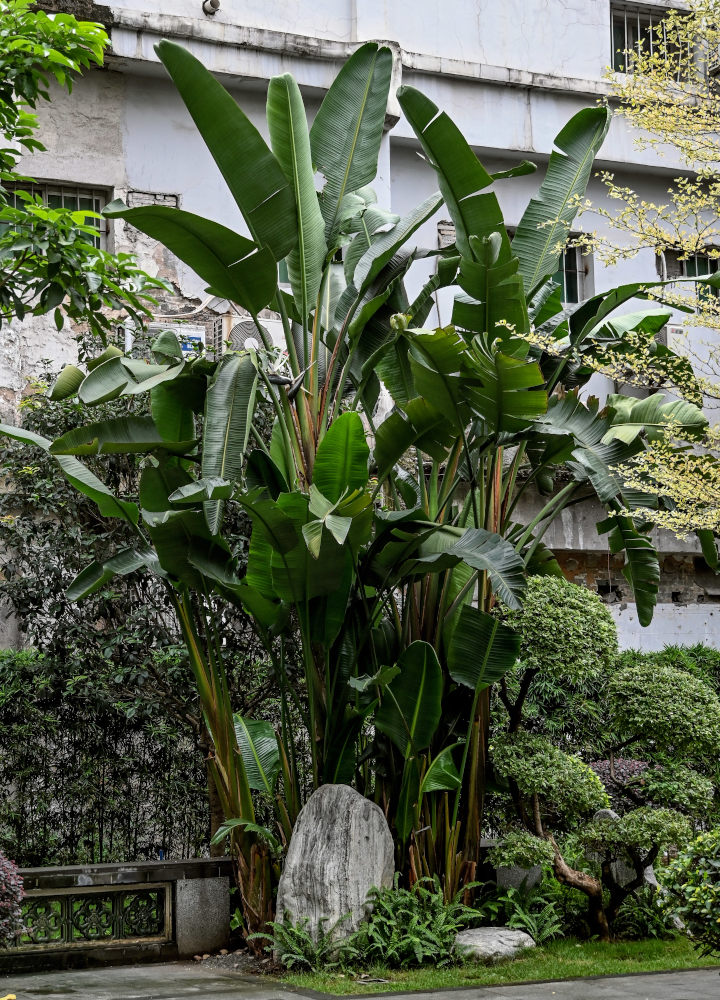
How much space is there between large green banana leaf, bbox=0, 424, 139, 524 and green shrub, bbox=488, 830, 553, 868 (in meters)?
3.43

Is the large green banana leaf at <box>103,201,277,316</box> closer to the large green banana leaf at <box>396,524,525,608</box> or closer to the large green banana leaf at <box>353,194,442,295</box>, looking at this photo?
the large green banana leaf at <box>353,194,442,295</box>

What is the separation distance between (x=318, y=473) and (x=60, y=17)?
3.34 meters

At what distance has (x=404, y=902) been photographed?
7.61 metres

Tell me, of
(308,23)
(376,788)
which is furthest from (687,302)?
(308,23)

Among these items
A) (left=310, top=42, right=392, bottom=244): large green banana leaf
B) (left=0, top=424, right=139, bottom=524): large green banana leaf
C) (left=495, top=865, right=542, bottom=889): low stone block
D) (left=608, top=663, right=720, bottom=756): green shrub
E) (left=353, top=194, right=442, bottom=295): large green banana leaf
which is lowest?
(left=495, top=865, right=542, bottom=889): low stone block

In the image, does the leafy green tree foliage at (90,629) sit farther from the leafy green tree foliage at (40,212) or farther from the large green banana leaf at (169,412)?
the leafy green tree foliage at (40,212)

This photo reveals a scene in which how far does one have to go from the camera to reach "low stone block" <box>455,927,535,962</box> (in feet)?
24.8

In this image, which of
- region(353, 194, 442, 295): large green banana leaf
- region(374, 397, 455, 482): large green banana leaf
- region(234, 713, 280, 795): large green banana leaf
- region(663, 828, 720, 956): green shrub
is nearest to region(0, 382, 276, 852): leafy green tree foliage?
region(234, 713, 280, 795): large green banana leaf

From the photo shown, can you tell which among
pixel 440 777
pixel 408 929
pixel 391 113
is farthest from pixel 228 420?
pixel 391 113

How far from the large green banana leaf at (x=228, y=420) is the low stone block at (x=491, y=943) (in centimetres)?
325

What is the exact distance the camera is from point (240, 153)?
7.41 metres

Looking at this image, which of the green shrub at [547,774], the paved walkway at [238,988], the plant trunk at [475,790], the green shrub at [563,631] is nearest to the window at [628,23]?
the green shrub at [563,631]

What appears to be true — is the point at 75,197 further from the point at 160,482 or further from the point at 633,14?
the point at 633,14

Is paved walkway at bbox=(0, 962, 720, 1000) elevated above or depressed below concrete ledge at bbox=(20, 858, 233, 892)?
below
